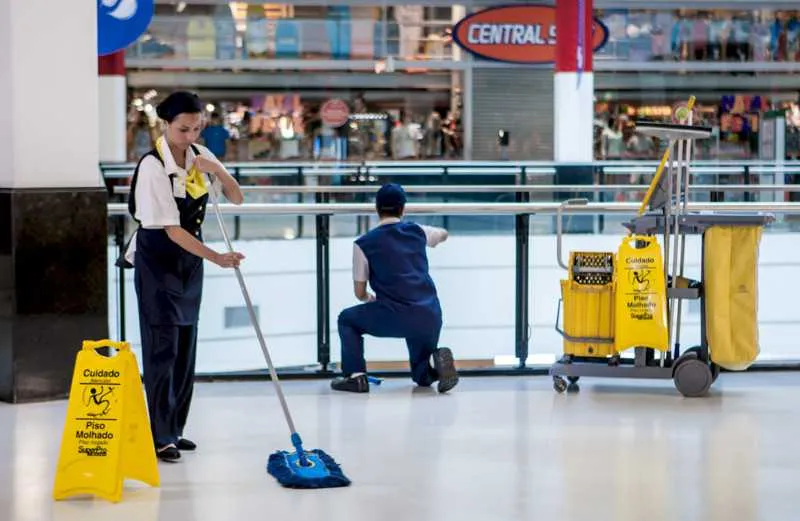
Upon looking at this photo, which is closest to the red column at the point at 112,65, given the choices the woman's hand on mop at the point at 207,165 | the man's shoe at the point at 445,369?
the man's shoe at the point at 445,369

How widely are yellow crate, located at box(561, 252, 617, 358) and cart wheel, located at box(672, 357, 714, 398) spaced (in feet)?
1.16

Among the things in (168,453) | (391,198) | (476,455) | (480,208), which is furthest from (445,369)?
(168,453)

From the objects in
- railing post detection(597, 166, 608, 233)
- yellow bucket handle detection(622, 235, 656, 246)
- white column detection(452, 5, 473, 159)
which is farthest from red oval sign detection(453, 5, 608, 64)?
yellow bucket handle detection(622, 235, 656, 246)

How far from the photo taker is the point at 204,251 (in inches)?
229

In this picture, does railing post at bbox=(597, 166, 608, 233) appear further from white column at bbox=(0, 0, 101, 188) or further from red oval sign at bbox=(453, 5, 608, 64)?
red oval sign at bbox=(453, 5, 608, 64)

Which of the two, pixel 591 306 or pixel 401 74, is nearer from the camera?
pixel 591 306

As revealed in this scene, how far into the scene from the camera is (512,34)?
1043 inches

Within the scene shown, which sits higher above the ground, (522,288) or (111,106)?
(111,106)

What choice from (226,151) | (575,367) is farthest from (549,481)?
(226,151)

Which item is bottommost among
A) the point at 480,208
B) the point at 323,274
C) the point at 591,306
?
the point at 591,306

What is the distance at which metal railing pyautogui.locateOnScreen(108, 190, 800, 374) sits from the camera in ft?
27.3

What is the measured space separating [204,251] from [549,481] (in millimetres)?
1566

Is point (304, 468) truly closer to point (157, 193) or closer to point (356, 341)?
point (157, 193)

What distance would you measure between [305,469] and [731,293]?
9.58 ft
